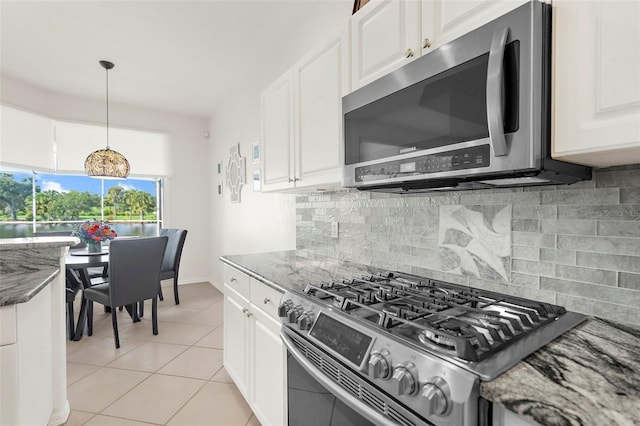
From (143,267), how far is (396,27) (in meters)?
2.88

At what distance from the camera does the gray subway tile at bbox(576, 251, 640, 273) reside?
0.93 m

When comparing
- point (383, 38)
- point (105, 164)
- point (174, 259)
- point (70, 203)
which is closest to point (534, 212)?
point (383, 38)

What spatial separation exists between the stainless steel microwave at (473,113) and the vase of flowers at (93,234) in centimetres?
333

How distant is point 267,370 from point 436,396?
109 cm

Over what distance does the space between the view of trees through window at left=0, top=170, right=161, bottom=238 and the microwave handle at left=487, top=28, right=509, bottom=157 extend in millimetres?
5224

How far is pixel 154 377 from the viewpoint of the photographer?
7.72 feet

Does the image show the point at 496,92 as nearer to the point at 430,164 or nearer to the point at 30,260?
the point at 430,164

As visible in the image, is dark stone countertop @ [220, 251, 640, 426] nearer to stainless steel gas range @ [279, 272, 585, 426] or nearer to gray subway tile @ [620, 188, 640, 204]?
stainless steel gas range @ [279, 272, 585, 426]

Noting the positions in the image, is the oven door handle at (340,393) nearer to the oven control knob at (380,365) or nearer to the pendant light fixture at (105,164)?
the oven control knob at (380,365)

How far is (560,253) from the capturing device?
3.54 ft

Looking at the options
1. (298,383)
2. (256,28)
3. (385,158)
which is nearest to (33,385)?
(298,383)

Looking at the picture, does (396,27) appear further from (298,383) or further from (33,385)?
(33,385)

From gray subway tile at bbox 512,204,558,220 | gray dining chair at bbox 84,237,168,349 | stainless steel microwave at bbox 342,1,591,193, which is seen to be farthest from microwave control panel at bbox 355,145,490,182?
gray dining chair at bbox 84,237,168,349

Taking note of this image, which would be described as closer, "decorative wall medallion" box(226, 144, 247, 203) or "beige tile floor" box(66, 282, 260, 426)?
"beige tile floor" box(66, 282, 260, 426)
